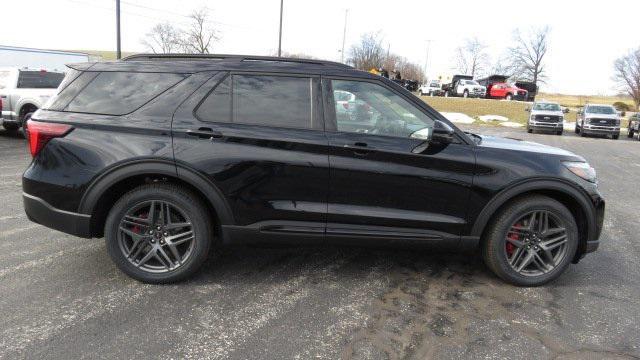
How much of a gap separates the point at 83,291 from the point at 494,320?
3.03 m

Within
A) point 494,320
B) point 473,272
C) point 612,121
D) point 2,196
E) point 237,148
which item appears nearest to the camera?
point 494,320

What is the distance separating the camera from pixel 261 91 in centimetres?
371

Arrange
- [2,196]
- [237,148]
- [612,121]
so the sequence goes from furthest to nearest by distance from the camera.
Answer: [612,121], [2,196], [237,148]

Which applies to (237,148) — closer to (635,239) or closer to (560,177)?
(560,177)

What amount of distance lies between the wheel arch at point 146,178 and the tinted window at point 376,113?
1.12m

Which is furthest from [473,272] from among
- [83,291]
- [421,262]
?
[83,291]

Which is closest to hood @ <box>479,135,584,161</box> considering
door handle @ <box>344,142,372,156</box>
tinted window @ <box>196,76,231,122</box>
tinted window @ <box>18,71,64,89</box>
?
door handle @ <box>344,142,372,156</box>

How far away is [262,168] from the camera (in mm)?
3557

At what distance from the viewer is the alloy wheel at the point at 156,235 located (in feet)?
12.0

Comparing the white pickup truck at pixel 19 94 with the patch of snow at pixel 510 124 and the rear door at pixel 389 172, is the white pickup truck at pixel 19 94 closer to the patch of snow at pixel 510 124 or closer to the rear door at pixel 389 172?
the rear door at pixel 389 172

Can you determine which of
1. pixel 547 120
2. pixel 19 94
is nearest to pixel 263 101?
pixel 19 94

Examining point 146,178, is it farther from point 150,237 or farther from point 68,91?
point 68,91

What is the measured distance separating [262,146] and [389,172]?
38.8 inches

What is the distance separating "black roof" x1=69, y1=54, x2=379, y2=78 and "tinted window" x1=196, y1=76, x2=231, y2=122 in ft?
0.55
